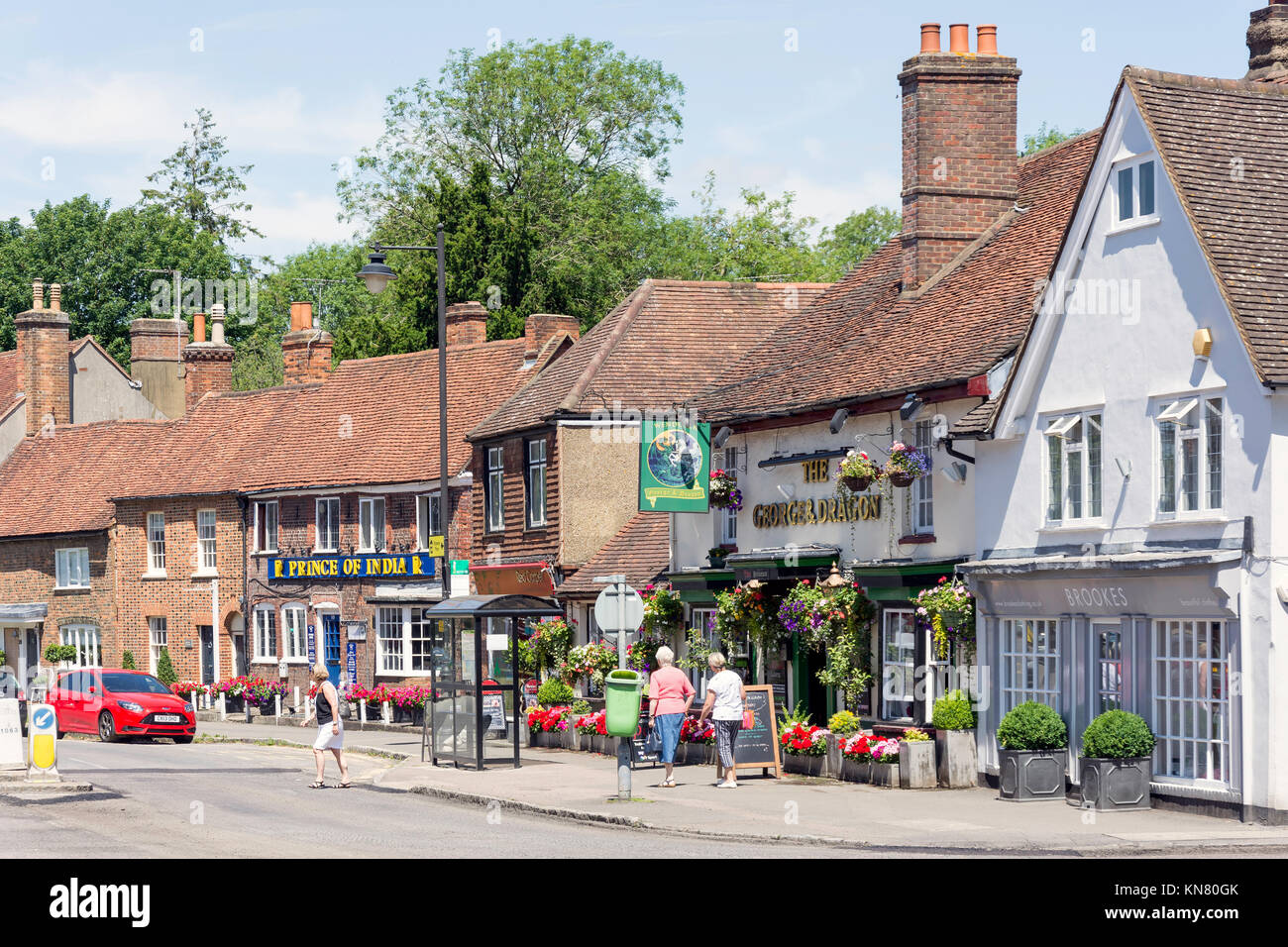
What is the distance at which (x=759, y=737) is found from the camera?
26141mm

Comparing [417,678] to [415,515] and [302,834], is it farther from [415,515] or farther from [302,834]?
[302,834]

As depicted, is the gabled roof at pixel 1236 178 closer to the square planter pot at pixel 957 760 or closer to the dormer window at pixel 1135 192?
the dormer window at pixel 1135 192

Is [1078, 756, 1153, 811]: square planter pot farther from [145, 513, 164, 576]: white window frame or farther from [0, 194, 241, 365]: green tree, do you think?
[0, 194, 241, 365]: green tree

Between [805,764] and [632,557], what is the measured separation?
10272 millimetres

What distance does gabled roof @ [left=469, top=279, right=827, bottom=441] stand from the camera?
3825 centimetres

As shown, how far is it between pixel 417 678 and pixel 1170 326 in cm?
2684

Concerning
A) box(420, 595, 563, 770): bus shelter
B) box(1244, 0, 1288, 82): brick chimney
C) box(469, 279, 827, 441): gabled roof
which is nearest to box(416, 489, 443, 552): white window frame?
box(469, 279, 827, 441): gabled roof

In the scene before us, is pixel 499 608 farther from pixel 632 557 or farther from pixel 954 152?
pixel 954 152

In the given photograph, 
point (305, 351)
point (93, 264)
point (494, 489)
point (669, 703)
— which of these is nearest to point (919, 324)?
point (669, 703)

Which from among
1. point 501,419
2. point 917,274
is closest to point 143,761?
point 501,419

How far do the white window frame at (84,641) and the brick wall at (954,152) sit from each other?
33.8 metres

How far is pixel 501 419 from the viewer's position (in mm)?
40688

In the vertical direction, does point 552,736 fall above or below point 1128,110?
below

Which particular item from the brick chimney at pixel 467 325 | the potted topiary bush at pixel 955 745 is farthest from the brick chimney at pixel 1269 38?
the brick chimney at pixel 467 325
